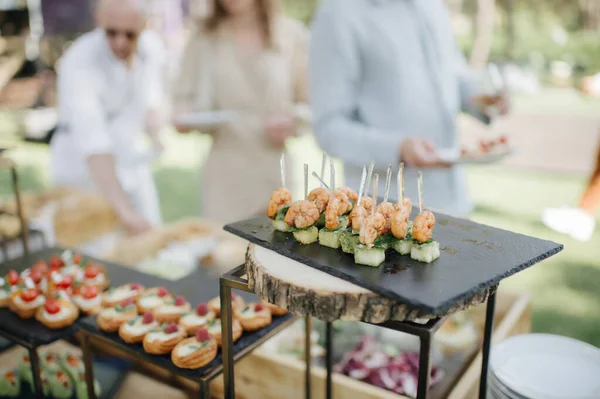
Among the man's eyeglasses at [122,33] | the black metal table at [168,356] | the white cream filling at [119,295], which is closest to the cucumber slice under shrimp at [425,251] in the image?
the black metal table at [168,356]

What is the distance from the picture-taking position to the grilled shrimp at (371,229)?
1.14m

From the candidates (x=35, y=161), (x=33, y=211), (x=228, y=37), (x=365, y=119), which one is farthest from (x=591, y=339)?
(x=35, y=161)

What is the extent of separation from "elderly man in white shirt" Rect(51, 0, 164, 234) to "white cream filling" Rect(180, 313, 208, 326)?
141cm

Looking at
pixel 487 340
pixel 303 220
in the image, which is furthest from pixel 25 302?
pixel 487 340

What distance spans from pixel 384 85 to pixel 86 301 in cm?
144

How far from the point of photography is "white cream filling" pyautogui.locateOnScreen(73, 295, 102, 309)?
5.77ft

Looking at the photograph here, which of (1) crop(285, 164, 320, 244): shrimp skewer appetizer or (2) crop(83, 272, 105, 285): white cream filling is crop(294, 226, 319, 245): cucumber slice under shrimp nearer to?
(1) crop(285, 164, 320, 244): shrimp skewer appetizer

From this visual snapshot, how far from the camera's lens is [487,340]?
56.7 inches

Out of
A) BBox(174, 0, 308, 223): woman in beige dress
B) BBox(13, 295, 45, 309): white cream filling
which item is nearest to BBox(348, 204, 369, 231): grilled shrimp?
BBox(13, 295, 45, 309): white cream filling

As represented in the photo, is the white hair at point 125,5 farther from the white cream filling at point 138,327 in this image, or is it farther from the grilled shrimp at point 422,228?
the grilled shrimp at point 422,228

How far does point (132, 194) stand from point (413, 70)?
197cm

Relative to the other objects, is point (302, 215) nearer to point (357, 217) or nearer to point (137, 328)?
point (357, 217)

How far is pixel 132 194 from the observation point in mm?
3453

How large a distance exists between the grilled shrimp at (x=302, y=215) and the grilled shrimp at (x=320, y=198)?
2.3 inches
